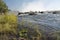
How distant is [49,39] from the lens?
18.9 ft

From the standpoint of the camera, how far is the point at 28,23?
269 inches

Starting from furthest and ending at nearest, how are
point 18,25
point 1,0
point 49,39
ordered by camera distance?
point 1,0
point 18,25
point 49,39

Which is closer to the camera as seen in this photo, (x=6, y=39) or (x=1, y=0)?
(x=6, y=39)

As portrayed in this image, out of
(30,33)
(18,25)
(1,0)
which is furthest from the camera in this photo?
(1,0)

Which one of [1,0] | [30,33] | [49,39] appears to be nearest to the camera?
[49,39]

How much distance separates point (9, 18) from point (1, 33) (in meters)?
0.89

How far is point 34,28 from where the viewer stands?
249 inches

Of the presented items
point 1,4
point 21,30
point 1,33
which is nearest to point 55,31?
point 21,30

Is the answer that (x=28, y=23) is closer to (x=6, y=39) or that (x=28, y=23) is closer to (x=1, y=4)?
(x=6, y=39)

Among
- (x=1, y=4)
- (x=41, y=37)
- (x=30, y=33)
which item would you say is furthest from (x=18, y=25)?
(x=1, y=4)

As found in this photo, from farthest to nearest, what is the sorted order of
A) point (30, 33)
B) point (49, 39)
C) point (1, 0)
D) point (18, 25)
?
point (1, 0), point (18, 25), point (30, 33), point (49, 39)

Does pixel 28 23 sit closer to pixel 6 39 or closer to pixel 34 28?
pixel 34 28

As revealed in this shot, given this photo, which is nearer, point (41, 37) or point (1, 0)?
point (41, 37)

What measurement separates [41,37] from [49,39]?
0.24 m
